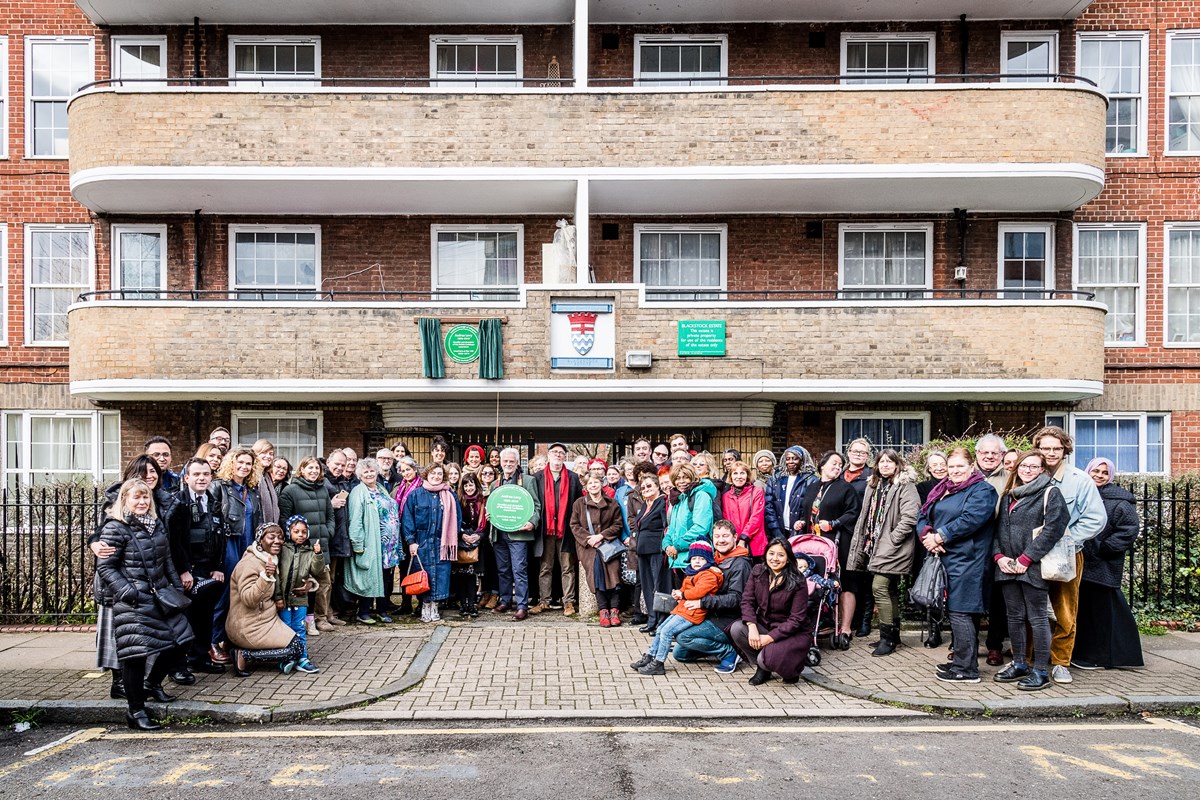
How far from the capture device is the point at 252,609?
7.14m

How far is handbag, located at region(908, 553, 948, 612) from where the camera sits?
7.46 metres

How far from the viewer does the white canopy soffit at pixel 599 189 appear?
12.6 meters

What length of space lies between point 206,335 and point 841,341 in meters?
→ 9.38

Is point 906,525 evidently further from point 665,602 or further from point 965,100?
point 965,100

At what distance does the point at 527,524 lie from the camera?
31.2 ft

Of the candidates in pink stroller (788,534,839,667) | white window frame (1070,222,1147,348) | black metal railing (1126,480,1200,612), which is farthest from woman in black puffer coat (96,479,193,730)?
white window frame (1070,222,1147,348)

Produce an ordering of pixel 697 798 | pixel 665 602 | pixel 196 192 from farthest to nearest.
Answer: pixel 196 192
pixel 665 602
pixel 697 798

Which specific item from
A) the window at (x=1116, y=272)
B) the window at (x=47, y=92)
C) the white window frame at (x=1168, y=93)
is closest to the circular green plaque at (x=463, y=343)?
the window at (x=47, y=92)

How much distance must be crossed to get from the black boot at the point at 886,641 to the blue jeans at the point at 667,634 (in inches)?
76.4

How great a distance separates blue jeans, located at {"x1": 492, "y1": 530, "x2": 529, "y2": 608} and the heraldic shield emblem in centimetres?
356

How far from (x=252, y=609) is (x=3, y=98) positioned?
1298cm

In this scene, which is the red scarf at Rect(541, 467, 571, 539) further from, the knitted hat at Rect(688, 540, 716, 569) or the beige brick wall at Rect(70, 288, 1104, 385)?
the beige brick wall at Rect(70, 288, 1104, 385)

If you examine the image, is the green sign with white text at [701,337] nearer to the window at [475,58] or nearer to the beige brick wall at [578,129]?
the beige brick wall at [578,129]

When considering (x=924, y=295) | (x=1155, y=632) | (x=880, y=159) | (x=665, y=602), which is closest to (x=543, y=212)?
(x=880, y=159)
